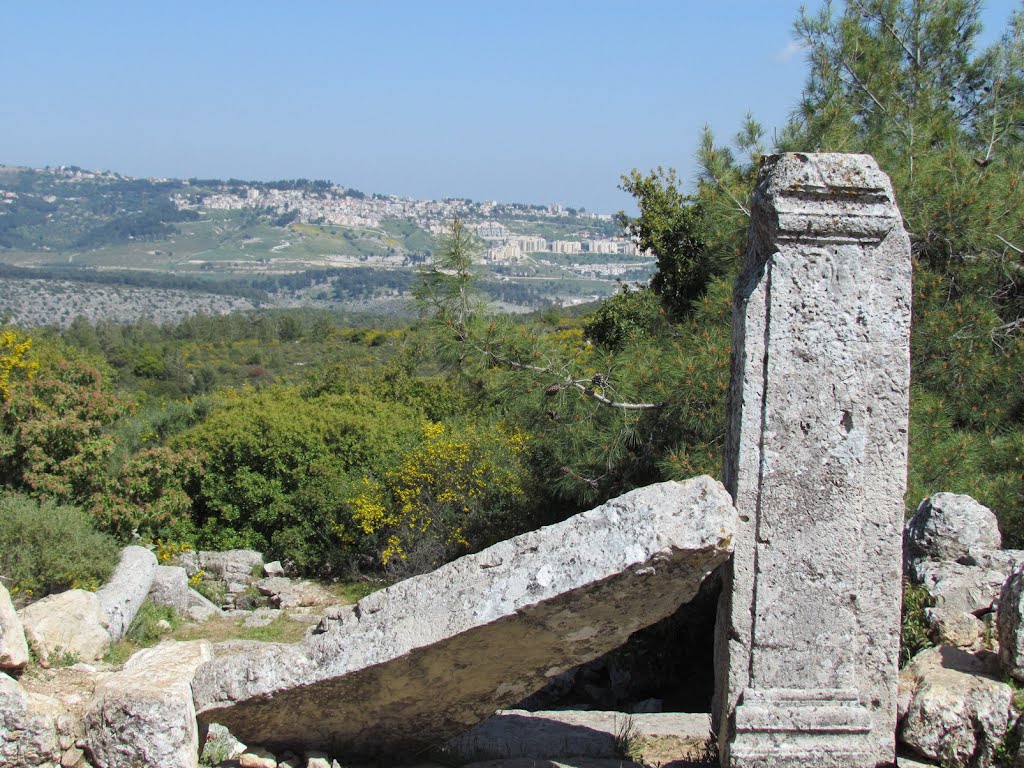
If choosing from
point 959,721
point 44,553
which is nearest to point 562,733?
point 959,721

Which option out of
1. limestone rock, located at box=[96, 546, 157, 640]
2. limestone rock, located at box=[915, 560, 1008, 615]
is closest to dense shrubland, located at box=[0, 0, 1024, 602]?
limestone rock, located at box=[96, 546, 157, 640]

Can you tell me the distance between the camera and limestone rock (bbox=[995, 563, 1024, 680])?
385 cm

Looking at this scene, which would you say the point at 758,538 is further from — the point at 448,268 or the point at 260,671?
the point at 448,268

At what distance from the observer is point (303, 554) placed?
40.7 feet

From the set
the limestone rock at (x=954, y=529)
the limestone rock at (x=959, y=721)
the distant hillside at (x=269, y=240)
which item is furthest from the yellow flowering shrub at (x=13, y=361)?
the distant hillside at (x=269, y=240)

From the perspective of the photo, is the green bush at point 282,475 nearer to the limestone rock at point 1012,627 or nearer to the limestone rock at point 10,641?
the limestone rock at point 10,641

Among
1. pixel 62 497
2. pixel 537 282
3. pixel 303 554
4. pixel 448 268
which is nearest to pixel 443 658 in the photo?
pixel 448 268

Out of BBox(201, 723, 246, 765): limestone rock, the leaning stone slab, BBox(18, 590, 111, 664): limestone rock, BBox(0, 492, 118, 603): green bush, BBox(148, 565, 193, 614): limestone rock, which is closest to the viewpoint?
the leaning stone slab

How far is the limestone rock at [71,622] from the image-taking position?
18.9 feet

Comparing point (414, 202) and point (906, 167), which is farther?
point (414, 202)

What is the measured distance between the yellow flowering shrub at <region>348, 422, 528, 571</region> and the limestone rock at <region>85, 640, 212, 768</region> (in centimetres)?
691

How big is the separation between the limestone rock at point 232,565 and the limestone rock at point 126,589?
225cm

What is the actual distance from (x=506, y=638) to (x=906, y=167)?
5.47 m

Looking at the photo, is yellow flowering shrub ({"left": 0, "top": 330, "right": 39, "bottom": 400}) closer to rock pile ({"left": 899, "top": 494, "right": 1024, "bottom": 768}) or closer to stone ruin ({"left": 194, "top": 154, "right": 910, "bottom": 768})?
stone ruin ({"left": 194, "top": 154, "right": 910, "bottom": 768})
